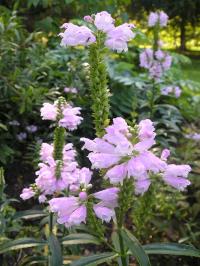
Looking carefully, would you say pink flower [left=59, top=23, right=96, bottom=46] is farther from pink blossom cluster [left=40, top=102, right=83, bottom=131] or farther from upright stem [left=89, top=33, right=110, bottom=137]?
pink blossom cluster [left=40, top=102, right=83, bottom=131]

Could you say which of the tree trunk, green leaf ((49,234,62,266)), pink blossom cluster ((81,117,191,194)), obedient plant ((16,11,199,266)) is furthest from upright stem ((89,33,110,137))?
the tree trunk

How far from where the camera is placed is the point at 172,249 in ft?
5.93

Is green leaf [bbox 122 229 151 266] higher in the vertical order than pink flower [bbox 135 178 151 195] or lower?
lower

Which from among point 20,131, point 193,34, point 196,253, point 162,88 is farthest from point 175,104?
point 193,34

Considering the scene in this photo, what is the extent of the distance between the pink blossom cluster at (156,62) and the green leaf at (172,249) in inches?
96.2

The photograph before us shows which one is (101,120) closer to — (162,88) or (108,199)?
(108,199)

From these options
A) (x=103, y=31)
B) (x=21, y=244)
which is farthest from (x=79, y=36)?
(x=21, y=244)

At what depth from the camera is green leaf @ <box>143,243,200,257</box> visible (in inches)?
69.9

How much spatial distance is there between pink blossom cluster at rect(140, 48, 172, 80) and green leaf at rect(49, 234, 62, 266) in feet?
7.69

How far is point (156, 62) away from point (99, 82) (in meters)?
2.64

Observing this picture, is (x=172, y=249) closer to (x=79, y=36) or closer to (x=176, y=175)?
(x=176, y=175)

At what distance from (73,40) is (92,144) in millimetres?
347

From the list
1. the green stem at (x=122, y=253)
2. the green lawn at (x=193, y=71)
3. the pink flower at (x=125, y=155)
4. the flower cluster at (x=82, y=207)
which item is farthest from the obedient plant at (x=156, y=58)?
the green lawn at (x=193, y=71)

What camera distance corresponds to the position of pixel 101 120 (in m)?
1.66
